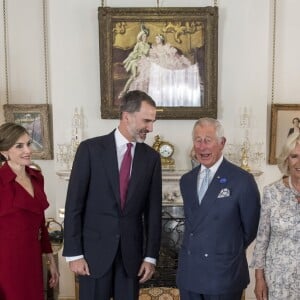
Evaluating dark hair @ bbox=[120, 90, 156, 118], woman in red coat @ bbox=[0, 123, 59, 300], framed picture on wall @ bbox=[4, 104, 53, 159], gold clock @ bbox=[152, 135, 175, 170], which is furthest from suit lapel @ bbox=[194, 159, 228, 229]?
framed picture on wall @ bbox=[4, 104, 53, 159]

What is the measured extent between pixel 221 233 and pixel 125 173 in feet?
1.95

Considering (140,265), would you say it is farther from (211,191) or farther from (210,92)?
(210,92)

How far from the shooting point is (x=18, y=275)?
2.35 metres

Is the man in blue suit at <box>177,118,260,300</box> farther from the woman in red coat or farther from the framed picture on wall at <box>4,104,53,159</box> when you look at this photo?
the framed picture on wall at <box>4,104,53,159</box>

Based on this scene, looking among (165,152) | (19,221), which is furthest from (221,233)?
(165,152)

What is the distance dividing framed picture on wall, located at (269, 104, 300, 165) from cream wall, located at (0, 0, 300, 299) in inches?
2.7

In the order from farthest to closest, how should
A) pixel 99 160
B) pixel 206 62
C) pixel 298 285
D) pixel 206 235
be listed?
1. pixel 206 62
2. pixel 99 160
3. pixel 206 235
4. pixel 298 285

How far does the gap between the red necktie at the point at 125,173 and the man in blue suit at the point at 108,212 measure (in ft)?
0.05

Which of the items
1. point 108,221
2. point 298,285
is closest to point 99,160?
point 108,221

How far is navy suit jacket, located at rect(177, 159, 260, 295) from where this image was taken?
219cm

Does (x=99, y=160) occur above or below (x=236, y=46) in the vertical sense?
below

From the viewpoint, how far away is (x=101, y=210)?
7.66 feet

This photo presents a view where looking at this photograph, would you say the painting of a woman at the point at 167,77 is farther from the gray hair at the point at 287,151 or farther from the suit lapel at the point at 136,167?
the gray hair at the point at 287,151

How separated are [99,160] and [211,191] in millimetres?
607
